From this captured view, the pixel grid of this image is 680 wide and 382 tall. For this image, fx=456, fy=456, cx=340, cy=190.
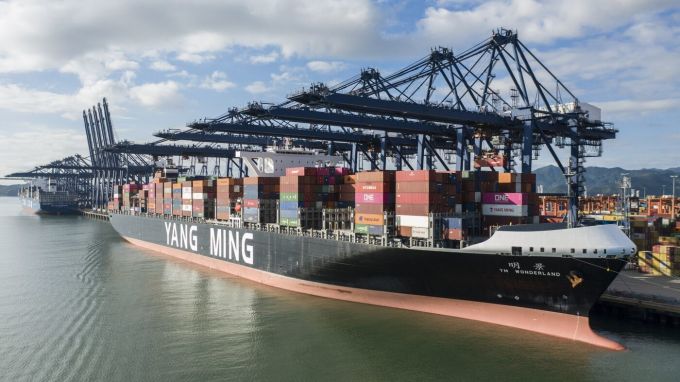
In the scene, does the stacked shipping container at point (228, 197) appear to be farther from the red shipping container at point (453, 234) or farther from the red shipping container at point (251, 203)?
the red shipping container at point (453, 234)

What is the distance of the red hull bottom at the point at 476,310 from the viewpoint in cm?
1941

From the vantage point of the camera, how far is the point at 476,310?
71.4 feet

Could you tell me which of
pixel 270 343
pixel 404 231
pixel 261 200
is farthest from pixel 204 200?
pixel 270 343

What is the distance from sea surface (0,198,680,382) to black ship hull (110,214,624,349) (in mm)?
713

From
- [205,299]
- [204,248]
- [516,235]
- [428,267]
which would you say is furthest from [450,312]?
[204,248]

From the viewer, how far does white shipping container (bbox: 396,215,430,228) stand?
23.3 metres

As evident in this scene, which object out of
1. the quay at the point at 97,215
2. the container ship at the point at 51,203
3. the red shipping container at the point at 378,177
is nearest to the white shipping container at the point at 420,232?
the red shipping container at the point at 378,177

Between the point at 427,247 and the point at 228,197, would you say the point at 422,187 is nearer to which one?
the point at 427,247

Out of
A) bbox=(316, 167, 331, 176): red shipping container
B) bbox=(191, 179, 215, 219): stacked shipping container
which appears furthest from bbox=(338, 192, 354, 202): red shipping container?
bbox=(191, 179, 215, 219): stacked shipping container

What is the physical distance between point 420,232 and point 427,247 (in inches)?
44.7

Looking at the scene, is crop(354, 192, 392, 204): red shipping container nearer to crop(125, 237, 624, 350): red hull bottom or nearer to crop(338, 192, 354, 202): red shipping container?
crop(338, 192, 354, 202): red shipping container

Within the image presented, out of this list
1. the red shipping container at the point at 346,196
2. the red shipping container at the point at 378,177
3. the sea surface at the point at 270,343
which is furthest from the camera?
the red shipping container at the point at 346,196

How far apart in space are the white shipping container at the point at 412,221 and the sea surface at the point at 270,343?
456 cm

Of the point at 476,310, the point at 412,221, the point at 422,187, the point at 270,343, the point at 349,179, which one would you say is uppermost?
the point at 349,179
